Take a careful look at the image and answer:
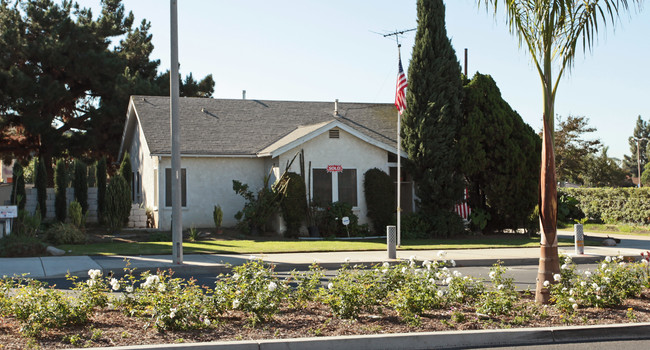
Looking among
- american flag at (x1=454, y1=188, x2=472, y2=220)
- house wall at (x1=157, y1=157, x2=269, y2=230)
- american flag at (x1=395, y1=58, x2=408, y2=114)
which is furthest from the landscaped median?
house wall at (x1=157, y1=157, x2=269, y2=230)

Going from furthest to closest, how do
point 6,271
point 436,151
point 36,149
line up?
point 36,149 → point 436,151 → point 6,271

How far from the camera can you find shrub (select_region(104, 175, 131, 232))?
881 inches

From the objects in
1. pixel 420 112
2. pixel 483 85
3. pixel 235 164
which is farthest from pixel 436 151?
pixel 235 164

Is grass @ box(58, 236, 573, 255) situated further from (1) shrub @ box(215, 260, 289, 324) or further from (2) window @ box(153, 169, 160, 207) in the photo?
(1) shrub @ box(215, 260, 289, 324)

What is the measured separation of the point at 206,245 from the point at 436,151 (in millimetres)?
8983

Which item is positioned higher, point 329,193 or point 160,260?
point 329,193

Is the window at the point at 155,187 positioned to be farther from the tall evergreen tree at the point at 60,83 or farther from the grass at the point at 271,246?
the tall evergreen tree at the point at 60,83

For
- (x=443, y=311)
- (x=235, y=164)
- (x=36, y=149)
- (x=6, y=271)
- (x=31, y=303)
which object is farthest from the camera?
(x=36, y=149)

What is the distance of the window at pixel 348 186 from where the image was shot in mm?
23297

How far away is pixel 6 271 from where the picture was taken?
13.2 metres

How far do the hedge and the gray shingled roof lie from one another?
9.19 m

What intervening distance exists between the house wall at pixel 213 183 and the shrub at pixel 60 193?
13.6 feet

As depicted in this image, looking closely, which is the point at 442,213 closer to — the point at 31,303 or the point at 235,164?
the point at 235,164

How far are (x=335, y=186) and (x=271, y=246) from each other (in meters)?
5.06
